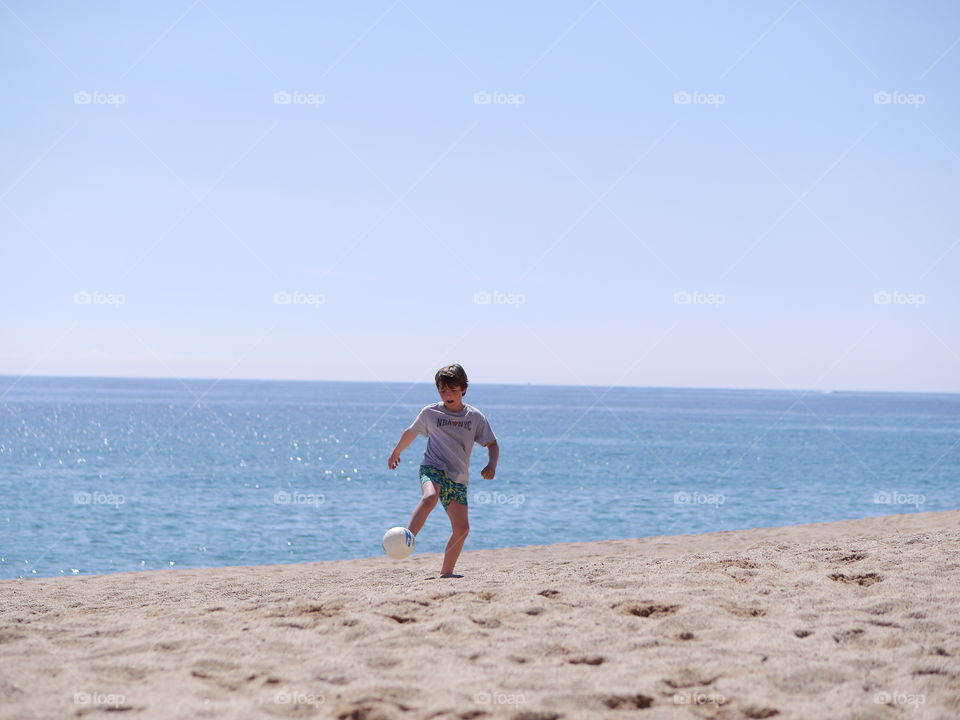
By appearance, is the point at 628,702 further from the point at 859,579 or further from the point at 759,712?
the point at 859,579

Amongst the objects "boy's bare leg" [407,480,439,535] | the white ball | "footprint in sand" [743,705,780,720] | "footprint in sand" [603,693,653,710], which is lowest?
"footprint in sand" [603,693,653,710]

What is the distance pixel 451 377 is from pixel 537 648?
294 centimetres

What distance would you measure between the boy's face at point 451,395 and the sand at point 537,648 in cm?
147

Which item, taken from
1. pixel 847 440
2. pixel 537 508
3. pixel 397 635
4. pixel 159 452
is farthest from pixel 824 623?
pixel 847 440

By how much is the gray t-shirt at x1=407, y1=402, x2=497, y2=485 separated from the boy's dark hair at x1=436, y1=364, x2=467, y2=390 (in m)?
0.25

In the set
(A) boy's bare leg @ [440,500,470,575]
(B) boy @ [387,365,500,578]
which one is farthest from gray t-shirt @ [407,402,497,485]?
(A) boy's bare leg @ [440,500,470,575]

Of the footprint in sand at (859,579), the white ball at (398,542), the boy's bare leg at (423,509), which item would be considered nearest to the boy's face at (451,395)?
the boy's bare leg at (423,509)

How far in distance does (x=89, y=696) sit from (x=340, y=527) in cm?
1720

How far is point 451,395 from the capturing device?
7.34m

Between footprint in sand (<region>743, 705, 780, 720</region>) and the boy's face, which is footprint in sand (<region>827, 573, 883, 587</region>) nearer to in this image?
footprint in sand (<region>743, 705, 780, 720</region>)

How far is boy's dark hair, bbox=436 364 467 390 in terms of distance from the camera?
7258mm

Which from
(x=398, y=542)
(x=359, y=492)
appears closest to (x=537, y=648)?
(x=398, y=542)

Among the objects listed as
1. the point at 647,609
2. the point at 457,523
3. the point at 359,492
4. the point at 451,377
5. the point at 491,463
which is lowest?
the point at 359,492

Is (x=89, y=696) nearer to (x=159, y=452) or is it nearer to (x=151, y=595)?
(x=151, y=595)
